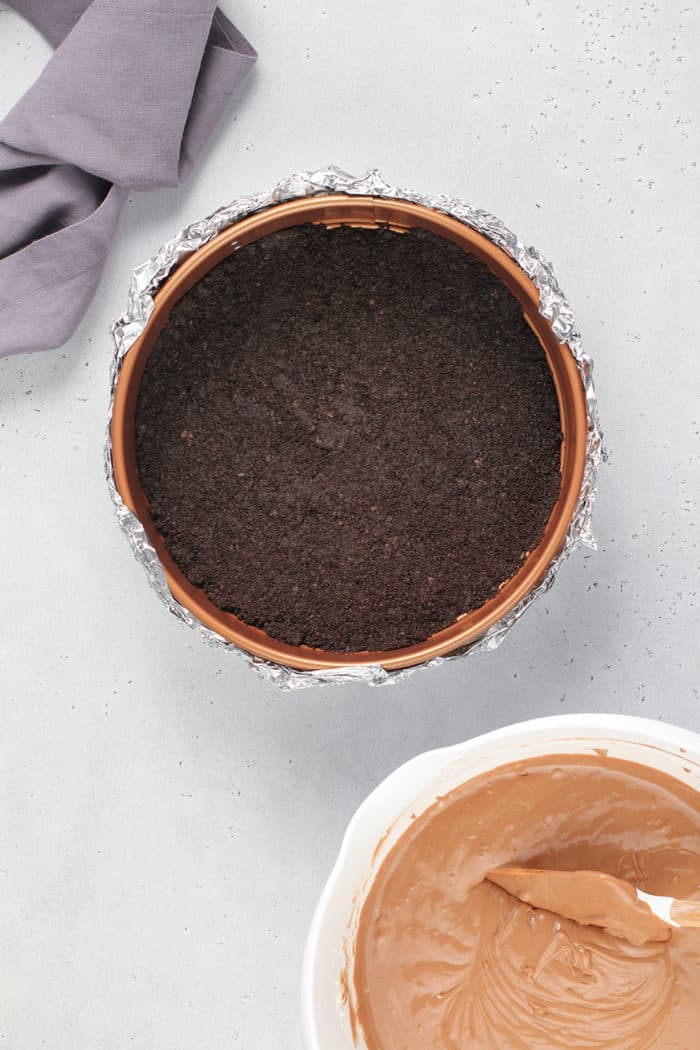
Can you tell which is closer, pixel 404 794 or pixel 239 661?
pixel 404 794

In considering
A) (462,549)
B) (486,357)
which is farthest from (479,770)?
(486,357)

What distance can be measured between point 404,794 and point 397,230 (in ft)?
1.91

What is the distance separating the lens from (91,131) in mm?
1047

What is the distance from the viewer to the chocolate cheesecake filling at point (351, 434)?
96 centimetres

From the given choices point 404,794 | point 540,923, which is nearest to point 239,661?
point 404,794

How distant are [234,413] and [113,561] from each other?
10.4 inches

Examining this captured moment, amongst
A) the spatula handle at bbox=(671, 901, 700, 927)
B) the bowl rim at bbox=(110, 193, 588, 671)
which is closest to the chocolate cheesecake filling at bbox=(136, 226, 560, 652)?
the bowl rim at bbox=(110, 193, 588, 671)

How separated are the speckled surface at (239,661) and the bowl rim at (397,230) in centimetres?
14

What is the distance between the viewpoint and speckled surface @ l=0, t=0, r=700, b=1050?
3.53 feet

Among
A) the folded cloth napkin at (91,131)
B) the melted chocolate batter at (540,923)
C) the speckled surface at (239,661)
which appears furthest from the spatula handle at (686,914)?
the folded cloth napkin at (91,131)

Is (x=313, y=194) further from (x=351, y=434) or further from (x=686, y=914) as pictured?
(x=686, y=914)

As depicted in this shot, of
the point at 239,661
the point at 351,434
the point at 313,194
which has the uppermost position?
the point at 313,194

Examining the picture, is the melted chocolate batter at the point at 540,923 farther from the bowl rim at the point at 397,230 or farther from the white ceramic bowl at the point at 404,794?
the bowl rim at the point at 397,230

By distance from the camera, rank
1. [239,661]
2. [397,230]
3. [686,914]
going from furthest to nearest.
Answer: [239,661] < [397,230] < [686,914]
